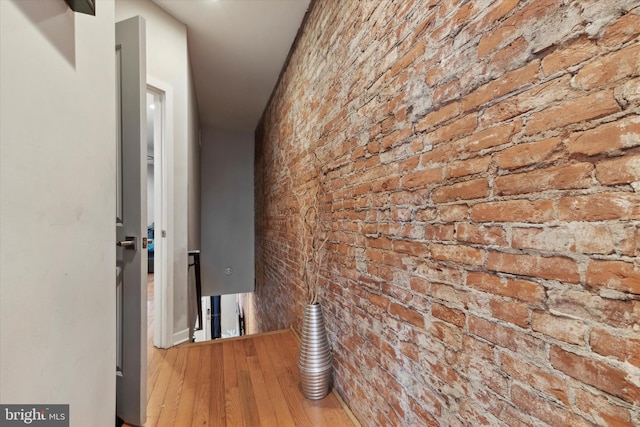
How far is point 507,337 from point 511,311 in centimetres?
7

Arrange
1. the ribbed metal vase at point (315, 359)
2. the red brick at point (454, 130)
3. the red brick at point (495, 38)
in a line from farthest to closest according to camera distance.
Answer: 1. the ribbed metal vase at point (315, 359)
2. the red brick at point (454, 130)
3. the red brick at point (495, 38)

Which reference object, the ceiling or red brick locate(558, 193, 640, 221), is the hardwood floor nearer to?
red brick locate(558, 193, 640, 221)

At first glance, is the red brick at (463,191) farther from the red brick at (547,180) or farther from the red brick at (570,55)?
the red brick at (570,55)

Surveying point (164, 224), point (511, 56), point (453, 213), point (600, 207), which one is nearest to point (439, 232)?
point (453, 213)

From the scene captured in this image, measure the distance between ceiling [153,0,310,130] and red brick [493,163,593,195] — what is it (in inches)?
91.0

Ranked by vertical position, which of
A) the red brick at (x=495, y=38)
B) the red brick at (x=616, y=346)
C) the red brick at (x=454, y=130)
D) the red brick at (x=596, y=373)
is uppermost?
the red brick at (x=495, y=38)

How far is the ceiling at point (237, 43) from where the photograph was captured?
2.37 meters

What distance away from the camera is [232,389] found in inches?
72.6

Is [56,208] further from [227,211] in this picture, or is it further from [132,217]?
[227,211]

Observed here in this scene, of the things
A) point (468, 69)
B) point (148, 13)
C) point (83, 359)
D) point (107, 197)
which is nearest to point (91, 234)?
point (107, 197)

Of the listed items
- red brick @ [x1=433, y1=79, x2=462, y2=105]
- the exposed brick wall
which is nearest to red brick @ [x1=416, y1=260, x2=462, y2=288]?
the exposed brick wall

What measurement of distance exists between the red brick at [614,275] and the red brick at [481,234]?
0.62 feet

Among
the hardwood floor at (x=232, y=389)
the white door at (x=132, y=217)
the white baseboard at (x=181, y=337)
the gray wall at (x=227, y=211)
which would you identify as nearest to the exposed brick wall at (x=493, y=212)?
the hardwood floor at (x=232, y=389)

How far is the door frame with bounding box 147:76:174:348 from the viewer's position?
2.39 metres
